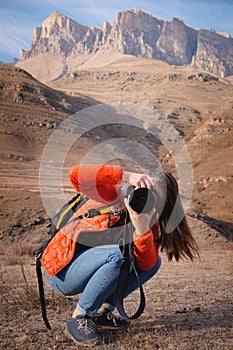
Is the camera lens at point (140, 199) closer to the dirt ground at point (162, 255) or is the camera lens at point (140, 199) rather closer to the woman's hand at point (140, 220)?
the woman's hand at point (140, 220)

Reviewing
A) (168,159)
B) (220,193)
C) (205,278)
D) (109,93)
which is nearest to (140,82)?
(109,93)

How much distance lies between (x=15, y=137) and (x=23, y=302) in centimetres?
4573

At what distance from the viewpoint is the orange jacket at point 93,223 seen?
2951mm

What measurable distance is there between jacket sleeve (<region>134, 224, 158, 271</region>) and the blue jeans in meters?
0.13

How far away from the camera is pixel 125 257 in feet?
9.58

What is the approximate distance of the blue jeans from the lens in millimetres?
2965

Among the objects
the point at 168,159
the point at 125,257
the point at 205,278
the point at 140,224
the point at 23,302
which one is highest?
the point at 140,224

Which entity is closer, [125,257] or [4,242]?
[125,257]

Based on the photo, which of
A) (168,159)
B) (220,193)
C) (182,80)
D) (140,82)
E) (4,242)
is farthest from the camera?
(140,82)

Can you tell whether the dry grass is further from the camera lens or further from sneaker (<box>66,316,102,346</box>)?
the camera lens

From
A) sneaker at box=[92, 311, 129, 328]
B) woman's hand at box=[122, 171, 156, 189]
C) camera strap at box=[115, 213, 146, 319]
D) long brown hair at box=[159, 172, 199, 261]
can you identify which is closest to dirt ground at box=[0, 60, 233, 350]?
sneaker at box=[92, 311, 129, 328]

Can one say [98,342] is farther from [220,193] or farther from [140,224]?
[220,193]

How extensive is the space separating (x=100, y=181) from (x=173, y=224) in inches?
27.9

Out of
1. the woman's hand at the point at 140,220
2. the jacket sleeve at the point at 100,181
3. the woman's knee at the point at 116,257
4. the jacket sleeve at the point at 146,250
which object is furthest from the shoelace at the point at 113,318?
the jacket sleeve at the point at 100,181
